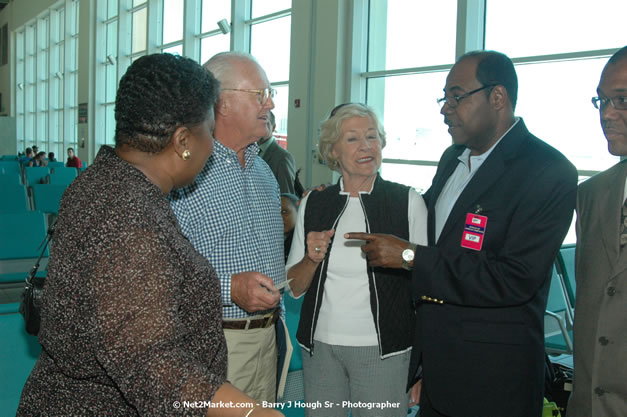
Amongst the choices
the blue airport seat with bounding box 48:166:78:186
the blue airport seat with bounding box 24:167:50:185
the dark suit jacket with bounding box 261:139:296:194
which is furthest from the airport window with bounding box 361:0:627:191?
the blue airport seat with bounding box 24:167:50:185

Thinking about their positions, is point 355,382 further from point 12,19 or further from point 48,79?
point 12,19

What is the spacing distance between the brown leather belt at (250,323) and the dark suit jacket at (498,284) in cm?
53

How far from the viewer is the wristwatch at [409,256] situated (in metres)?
1.64

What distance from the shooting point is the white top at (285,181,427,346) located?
183 cm

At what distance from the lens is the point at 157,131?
1.08 meters

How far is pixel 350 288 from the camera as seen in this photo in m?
1.87

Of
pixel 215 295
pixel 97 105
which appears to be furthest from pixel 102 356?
pixel 97 105

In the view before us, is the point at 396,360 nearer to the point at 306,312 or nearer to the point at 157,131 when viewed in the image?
the point at 306,312

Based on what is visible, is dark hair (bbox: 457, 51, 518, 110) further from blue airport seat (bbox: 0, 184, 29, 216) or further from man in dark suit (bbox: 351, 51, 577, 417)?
blue airport seat (bbox: 0, 184, 29, 216)

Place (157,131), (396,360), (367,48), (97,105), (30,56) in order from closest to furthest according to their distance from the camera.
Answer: (157,131) < (396,360) < (367,48) < (97,105) < (30,56)

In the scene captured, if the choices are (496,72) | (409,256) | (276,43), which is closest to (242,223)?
(409,256)

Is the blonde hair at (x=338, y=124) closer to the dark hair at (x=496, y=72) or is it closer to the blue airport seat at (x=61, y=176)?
the dark hair at (x=496, y=72)

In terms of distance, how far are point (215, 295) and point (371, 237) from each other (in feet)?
2.20

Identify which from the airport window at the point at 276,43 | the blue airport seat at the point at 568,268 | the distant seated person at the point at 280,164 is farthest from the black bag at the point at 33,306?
the airport window at the point at 276,43
